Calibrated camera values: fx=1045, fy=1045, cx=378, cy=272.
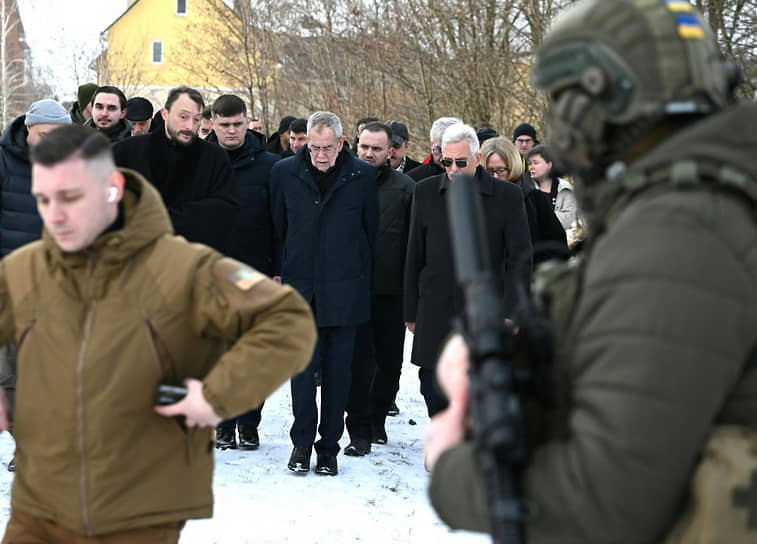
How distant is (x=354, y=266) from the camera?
6934 millimetres

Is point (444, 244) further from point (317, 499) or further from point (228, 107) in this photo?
point (228, 107)

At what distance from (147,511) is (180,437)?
0.72ft

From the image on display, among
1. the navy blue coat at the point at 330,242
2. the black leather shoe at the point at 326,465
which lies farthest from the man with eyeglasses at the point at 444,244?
the black leather shoe at the point at 326,465

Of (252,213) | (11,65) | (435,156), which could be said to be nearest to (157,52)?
(11,65)

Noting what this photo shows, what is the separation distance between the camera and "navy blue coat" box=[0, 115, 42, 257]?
625cm

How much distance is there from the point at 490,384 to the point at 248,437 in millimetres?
5787

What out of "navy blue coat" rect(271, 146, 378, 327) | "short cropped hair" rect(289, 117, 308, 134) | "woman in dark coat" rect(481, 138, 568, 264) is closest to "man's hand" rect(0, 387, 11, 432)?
"navy blue coat" rect(271, 146, 378, 327)

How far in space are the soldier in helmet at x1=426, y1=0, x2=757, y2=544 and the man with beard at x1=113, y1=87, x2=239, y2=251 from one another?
478 centimetres

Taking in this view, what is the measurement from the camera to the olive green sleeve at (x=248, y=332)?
9.29ft

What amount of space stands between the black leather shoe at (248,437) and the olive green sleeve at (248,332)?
175 inches

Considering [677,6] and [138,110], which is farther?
[138,110]

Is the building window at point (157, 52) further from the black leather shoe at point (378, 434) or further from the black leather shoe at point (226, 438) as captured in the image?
the black leather shoe at point (226, 438)

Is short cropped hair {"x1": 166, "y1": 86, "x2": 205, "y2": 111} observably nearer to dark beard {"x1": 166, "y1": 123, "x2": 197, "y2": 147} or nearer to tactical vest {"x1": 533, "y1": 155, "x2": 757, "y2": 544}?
dark beard {"x1": 166, "y1": 123, "x2": 197, "y2": 147}

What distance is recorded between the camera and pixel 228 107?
741 cm
